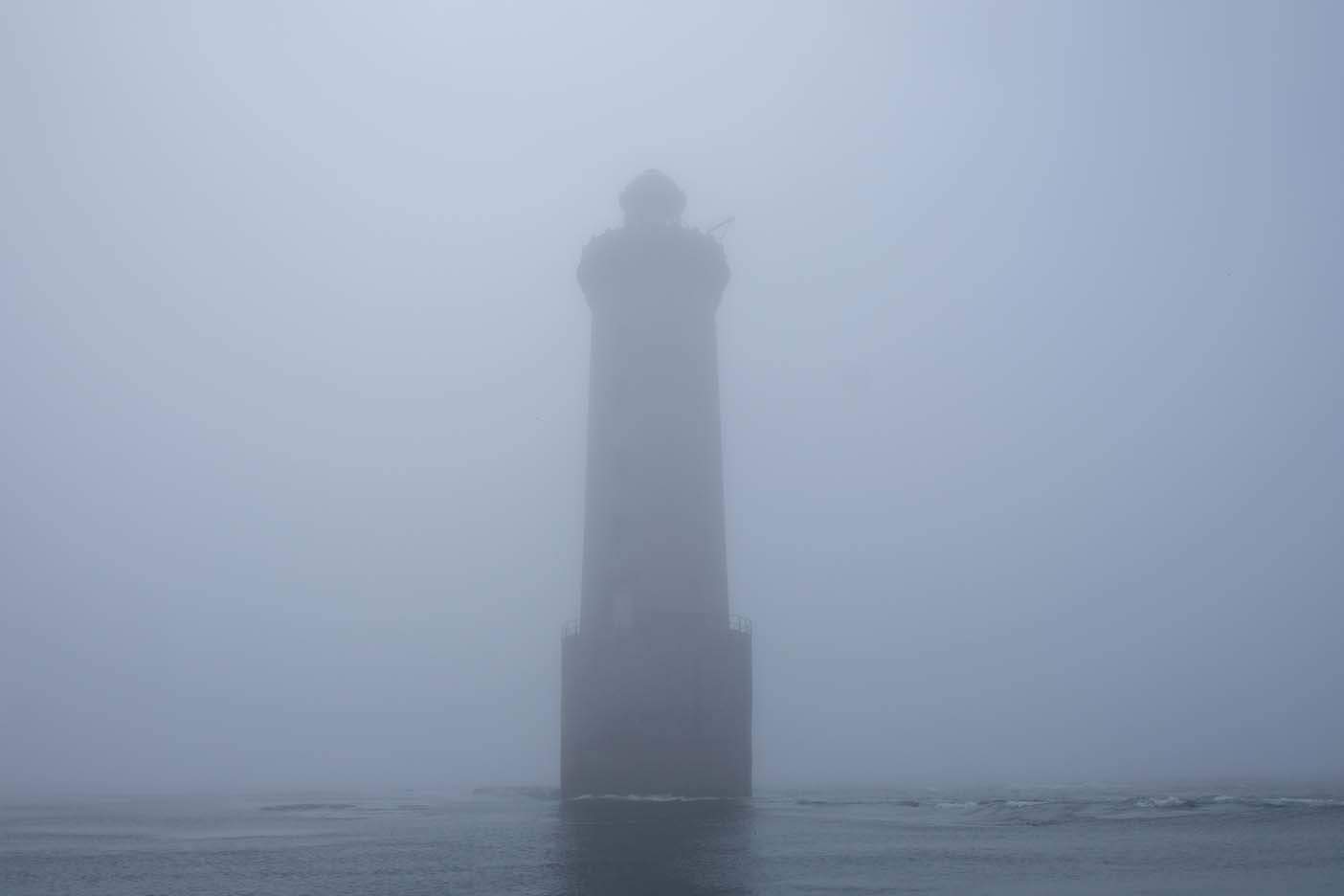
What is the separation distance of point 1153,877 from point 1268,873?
2.19 metres

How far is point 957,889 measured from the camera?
56.3ft

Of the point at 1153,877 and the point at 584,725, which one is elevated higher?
the point at 584,725

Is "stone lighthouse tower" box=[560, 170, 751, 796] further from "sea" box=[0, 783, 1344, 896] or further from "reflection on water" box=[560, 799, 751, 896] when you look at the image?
"reflection on water" box=[560, 799, 751, 896]

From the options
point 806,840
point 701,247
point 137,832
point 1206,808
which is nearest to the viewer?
point 806,840

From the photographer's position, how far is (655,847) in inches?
904

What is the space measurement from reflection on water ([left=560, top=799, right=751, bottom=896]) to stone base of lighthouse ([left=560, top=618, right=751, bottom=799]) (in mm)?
1935

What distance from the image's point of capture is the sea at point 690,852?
18.0m

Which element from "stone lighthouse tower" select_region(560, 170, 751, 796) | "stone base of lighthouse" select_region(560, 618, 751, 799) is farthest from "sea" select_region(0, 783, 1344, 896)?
"stone lighthouse tower" select_region(560, 170, 751, 796)

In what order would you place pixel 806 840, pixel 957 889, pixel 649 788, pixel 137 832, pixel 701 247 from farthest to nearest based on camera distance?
pixel 701 247 → pixel 649 788 → pixel 137 832 → pixel 806 840 → pixel 957 889

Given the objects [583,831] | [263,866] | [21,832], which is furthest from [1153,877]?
[21,832]

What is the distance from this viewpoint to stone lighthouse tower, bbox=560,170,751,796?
38531 mm

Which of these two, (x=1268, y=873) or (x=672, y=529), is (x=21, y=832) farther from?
(x=1268, y=873)

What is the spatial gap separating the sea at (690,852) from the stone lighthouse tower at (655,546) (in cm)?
180

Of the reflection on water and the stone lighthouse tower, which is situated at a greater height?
the stone lighthouse tower
